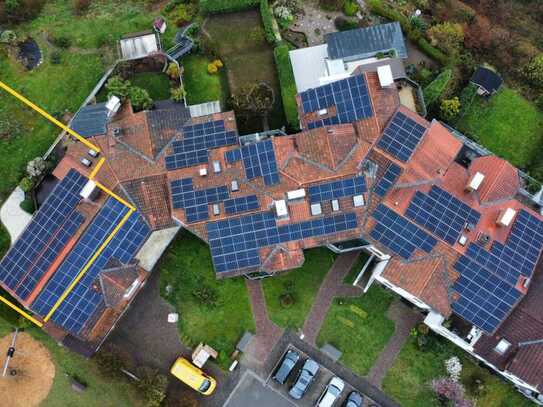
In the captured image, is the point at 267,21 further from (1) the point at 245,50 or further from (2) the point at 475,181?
(2) the point at 475,181

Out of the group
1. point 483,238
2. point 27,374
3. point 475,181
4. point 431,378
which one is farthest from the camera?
point 431,378

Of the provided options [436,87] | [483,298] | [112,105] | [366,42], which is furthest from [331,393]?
[366,42]

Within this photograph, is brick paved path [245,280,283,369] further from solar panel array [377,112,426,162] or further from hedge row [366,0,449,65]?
hedge row [366,0,449,65]

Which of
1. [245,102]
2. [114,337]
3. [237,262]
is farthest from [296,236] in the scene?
[114,337]

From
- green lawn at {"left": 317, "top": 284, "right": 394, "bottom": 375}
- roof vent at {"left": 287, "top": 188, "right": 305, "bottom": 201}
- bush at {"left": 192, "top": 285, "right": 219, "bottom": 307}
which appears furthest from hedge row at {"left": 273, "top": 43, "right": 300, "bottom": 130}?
green lawn at {"left": 317, "top": 284, "right": 394, "bottom": 375}

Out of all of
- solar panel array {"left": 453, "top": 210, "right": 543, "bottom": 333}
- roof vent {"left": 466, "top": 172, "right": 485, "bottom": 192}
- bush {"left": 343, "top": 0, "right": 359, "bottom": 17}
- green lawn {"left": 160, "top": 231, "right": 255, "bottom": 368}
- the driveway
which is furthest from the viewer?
bush {"left": 343, "top": 0, "right": 359, "bottom": 17}

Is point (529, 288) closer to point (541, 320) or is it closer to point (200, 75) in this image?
point (541, 320)

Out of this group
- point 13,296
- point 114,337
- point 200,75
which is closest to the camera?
point 13,296
